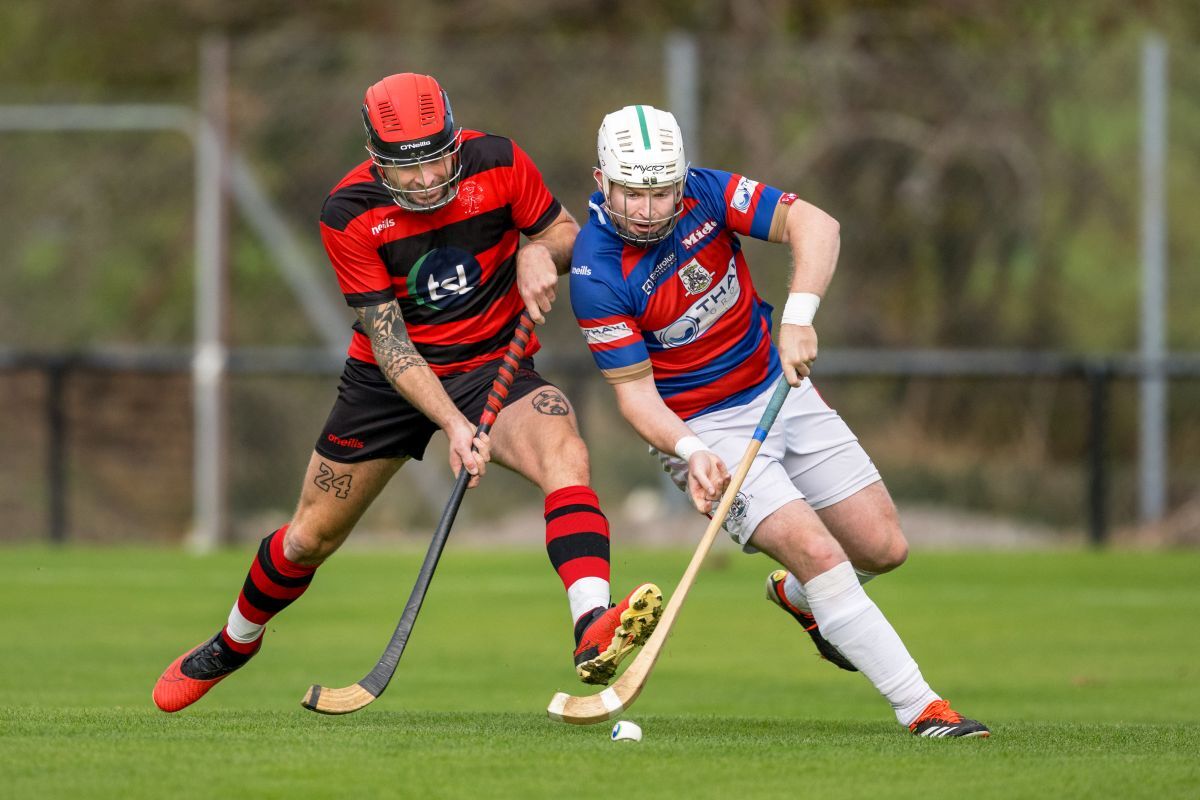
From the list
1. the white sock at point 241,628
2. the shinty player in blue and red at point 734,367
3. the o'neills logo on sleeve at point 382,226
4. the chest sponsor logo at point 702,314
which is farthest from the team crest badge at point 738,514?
the white sock at point 241,628

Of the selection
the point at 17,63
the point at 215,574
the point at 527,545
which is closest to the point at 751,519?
the point at 215,574

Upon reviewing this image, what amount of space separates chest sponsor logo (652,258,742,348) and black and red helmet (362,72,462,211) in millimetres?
833

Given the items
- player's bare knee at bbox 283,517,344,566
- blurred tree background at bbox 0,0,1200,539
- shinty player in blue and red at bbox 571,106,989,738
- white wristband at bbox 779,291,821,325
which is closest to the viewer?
shinty player in blue and red at bbox 571,106,989,738

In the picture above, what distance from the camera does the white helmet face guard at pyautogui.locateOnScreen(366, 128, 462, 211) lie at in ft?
19.6

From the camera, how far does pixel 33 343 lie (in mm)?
16453

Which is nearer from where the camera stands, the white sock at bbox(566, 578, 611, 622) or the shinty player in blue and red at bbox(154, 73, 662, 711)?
the white sock at bbox(566, 578, 611, 622)

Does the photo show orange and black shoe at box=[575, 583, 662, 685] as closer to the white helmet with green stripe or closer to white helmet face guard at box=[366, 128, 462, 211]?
the white helmet with green stripe

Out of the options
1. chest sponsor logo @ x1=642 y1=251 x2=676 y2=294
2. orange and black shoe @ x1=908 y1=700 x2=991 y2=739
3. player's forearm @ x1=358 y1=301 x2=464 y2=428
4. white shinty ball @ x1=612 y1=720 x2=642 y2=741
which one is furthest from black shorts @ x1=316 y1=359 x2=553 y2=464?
orange and black shoe @ x1=908 y1=700 x2=991 y2=739

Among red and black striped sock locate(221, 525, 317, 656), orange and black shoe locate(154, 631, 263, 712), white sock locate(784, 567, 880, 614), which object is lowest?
orange and black shoe locate(154, 631, 263, 712)

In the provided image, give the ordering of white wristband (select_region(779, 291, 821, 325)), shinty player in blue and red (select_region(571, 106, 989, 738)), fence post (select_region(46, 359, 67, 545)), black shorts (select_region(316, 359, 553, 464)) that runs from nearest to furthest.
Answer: shinty player in blue and red (select_region(571, 106, 989, 738)), white wristband (select_region(779, 291, 821, 325)), black shorts (select_region(316, 359, 553, 464)), fence post (select_region(46, 359, 67, 545))

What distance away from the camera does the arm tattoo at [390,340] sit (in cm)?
615

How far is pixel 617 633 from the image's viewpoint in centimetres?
524

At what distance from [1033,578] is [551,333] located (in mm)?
4330

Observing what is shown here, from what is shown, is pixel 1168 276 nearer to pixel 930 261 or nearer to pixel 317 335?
pixel 930 261
